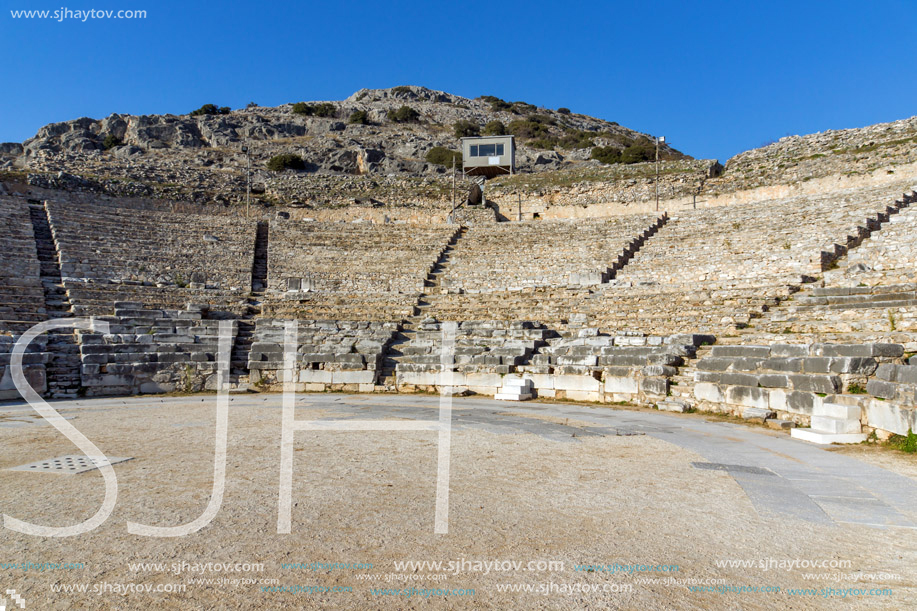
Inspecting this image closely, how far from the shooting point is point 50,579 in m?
2.89

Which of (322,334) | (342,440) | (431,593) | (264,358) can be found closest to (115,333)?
(264,358)

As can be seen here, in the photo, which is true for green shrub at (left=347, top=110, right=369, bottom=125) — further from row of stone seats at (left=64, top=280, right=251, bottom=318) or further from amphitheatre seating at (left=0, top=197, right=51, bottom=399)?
row of stone seats at (left=64, top=280, right=251, bottom=318)

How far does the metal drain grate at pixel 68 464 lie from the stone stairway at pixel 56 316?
23.8 feet

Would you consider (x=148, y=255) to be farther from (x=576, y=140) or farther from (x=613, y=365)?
(x=576, y=140)

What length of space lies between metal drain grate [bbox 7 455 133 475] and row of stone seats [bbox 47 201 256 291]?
13.6m

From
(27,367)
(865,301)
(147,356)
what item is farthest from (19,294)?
(865,301)

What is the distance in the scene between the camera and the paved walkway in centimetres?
437

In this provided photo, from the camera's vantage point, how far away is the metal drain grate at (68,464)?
5.16 m

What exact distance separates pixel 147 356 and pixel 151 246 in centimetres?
938

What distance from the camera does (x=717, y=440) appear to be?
7.20 meters

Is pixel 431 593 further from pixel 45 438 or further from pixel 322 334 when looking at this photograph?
pixel 322 334

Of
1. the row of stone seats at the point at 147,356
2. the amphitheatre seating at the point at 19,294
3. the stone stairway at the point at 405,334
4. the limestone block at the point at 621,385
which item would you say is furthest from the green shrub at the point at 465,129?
the limestone block at the point at 621,385

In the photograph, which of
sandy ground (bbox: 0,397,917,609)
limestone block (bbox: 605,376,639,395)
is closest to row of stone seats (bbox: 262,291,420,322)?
limestone block (bbox: 605,376,639,395)

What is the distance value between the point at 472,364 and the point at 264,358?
4882 millimetres
